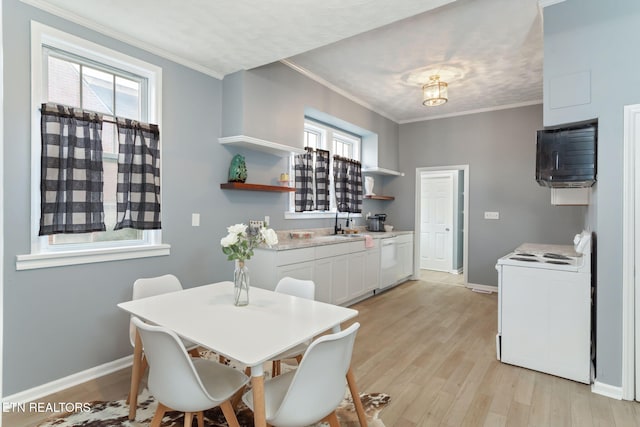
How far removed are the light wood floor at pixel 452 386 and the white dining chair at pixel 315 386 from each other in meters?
0.84

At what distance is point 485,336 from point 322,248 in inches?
73.8

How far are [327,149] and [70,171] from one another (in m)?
3.28

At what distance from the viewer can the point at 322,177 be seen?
15.7 feet

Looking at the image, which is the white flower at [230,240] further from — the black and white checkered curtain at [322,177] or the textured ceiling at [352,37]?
the black and white checkered curtain at [322,177]

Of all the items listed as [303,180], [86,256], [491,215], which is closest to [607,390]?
[491,215]

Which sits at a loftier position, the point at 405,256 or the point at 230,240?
the point at 230,240

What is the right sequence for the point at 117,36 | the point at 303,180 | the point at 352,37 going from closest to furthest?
1. the point at 117,36
2. the point at 352,37
3. the point at 303,180

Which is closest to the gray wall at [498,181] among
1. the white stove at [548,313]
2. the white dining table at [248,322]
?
the white stove at [548,313]

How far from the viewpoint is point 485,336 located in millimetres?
3602

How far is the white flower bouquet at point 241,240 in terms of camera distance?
2.09 m

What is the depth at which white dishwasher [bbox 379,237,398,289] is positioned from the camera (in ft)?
16.9

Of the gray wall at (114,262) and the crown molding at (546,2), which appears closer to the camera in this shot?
the gray wall at (114,262)

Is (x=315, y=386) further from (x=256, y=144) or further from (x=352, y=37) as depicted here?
(x=352, y=37)

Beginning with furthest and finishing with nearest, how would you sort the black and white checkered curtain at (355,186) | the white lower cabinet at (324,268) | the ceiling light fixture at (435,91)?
1. the black and white checkered curtain at (355,186)
2. the ceiling light fixture at (435,91)
3. the white lower cabinet at (324,268)
